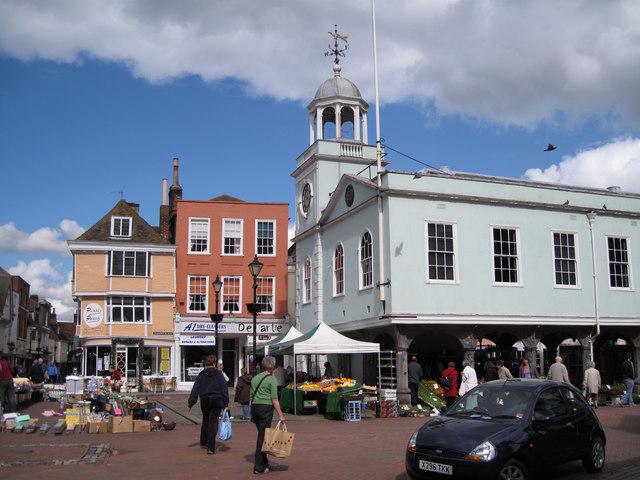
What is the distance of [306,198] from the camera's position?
3369cm

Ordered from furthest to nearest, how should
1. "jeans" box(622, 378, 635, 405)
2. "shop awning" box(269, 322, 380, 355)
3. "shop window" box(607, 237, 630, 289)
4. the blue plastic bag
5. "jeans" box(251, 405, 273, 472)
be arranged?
"shop window" box(607, 237, 630, 289), "jeans" box(622, 378, 635, 405), "shop awning" box(269, 322, 380, 355), the blue plastic bag, "jeans" box(251, 405, 273, 472)

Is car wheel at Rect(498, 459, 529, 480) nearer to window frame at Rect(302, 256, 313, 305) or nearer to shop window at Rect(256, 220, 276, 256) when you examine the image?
window frame at Rect(302, 256, 313, 305)

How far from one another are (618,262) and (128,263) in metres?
24.9

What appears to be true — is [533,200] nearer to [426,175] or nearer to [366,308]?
[426,175]

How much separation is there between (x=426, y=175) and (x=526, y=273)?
528 cm

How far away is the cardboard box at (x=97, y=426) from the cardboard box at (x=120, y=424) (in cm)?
12

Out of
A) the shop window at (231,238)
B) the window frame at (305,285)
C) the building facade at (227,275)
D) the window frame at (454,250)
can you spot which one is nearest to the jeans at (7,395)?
the window frame at (454,250)

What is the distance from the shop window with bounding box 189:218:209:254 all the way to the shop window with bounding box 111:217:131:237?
11.4ft

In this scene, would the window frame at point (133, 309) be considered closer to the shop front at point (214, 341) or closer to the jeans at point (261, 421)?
the shop front at point (214, 341)

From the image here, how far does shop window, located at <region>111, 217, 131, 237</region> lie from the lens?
39281 millimetres

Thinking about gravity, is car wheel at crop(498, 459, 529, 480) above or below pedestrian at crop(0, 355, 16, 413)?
below

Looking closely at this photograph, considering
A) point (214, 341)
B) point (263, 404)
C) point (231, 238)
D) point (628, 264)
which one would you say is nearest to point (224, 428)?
point (263, 404)

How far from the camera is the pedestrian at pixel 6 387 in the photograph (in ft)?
62.0

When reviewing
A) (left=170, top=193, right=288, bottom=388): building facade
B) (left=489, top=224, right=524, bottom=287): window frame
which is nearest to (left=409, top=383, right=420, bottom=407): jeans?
(left=489, top=224, right=524, bottom=287): window frame
